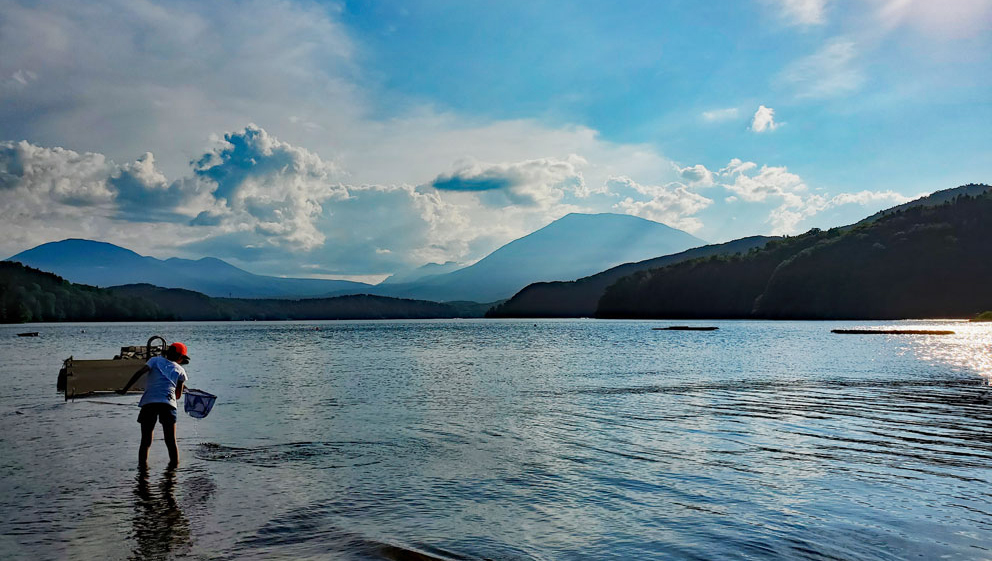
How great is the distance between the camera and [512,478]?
653 inches

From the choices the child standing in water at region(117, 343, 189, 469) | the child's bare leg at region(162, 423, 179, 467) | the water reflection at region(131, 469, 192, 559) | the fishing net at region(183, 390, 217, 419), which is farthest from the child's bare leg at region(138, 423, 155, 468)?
the fishing net at region(183, 390, 217, 419)

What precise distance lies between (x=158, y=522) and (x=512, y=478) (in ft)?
25.6

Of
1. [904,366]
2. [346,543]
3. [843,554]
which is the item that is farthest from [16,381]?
[904,366]

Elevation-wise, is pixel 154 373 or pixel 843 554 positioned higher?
pixel 154 373

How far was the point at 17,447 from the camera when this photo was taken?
2067 cm

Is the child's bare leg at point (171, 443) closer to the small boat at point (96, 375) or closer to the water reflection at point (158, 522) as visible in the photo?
the water reflection at point (158, 522)

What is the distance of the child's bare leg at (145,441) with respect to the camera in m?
17.1

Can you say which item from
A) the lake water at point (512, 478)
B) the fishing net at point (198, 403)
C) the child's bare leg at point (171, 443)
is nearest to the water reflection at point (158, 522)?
the lake water at point (512, 478)

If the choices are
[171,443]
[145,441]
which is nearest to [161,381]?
[145,441]

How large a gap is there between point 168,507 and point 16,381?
3981 cm

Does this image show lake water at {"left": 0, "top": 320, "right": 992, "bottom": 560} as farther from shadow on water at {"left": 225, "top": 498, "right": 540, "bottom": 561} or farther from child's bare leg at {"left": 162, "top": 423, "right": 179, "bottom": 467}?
child's bare leg at {"left": 162, "top": 423, "right": 179, "bottom": 467}

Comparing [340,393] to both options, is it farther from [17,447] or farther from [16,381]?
[16,381]

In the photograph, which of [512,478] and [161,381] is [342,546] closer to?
[512,478]

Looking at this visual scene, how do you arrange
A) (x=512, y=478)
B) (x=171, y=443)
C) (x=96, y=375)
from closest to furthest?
1. (x=512, y=478)
2. (x=171, y=443)
3. (x=96, y=375)
